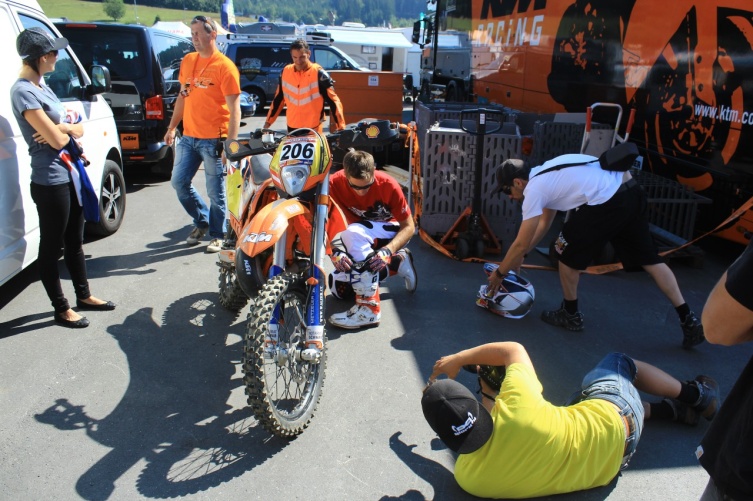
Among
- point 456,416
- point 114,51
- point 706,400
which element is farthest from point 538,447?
point 114,51

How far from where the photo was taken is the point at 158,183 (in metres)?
8.74

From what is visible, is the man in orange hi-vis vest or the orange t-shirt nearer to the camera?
the orange t-shirt

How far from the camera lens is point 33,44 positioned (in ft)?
12.2

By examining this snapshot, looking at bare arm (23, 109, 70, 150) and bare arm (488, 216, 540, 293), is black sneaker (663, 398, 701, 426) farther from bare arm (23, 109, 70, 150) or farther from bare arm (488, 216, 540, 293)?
bare arm (23, 109, 70, 150)

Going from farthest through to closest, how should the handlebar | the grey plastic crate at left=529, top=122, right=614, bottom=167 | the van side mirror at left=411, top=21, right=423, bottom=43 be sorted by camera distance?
1. the van side mirror at left=411, top=21, right=423, bottom=43
2. the grey plastic crate at left=529, top=122, right=614, bottom=167
3. the handlebar

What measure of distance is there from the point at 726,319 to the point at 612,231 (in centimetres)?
274

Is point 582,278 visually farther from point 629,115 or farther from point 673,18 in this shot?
point 673,18

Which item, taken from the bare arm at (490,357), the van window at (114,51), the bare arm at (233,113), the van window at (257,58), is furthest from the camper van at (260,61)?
the bare arm at (490,357)

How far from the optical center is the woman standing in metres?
3.78

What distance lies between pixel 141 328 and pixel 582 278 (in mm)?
3761

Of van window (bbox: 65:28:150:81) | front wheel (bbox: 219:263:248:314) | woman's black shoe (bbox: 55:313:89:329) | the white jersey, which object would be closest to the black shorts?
the white jersey

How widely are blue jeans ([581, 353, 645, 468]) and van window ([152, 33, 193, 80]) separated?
917cm

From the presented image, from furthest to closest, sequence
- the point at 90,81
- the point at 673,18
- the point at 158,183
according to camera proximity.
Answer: the point at 158,183 → the point at 673,18 → the point at 90,81

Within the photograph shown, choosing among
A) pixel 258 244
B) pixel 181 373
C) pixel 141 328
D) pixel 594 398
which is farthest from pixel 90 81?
pixel 594 398
